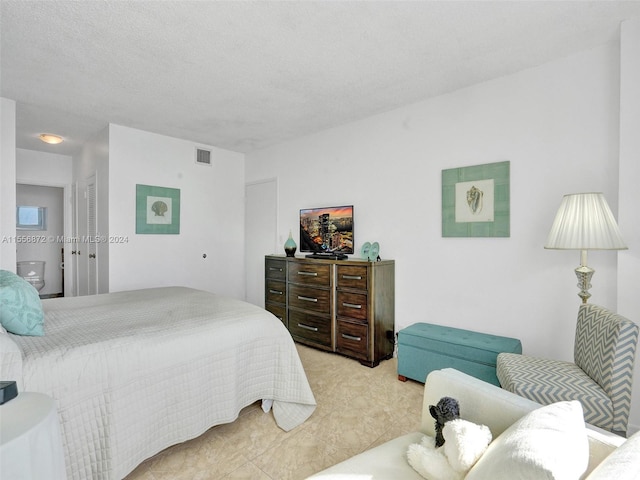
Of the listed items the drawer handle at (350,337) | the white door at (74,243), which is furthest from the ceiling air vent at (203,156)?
the drawer handle at (350,337)

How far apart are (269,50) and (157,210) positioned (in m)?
2.85

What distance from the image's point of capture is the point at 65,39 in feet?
7.57

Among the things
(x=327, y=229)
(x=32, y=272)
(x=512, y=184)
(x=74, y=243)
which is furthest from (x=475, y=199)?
(x=32, y=272)

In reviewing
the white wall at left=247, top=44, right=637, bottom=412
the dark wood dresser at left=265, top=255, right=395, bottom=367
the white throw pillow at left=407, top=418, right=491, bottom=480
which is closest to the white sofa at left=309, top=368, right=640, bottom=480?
the white throw pillow at left=407, top=418, right=491, bottom=480

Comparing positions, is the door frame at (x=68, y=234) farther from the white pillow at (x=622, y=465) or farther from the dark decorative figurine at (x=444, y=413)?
the white pillow at (x=622, y=465)

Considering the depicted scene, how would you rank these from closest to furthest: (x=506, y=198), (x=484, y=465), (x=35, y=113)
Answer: (x=484, y=465) → (x=506, y=198) → (x=35, y=113)

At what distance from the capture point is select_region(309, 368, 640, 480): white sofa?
1005mm

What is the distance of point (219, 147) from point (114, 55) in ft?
8.44

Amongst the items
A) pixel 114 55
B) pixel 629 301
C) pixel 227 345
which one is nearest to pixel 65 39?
pixel 114 55

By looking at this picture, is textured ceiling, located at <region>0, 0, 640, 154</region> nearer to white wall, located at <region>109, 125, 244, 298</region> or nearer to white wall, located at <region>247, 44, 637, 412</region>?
white wall, located at <region>247, 44, 637, 412</region>

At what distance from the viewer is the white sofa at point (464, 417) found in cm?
101

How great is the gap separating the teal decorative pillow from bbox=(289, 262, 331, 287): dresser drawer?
2387 millimetres

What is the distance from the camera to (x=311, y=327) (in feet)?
12.4

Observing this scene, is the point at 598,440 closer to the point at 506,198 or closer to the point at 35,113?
the point at 506,198
